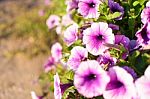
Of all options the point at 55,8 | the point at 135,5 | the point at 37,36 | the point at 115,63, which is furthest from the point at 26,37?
the point at 115,63

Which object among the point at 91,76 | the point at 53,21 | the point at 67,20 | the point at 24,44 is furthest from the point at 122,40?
the point at 24,44

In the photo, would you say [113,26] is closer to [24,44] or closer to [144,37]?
[144,37]

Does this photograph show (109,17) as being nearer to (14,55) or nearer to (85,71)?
(85,71)

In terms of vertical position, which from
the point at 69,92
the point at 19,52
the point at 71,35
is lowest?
the point at 19,52

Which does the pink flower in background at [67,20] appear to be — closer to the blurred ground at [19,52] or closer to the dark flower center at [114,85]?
the blurred ground at [19,52]

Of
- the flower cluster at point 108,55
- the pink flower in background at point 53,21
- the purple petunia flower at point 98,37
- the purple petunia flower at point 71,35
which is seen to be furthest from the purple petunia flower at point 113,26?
the pink flower in background at point 53,21

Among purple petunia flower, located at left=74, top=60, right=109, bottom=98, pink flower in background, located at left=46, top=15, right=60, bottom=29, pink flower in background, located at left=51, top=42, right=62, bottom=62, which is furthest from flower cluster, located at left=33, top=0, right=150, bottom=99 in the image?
pink flower in background, located at left=46, top=15, right=60, bottom=29

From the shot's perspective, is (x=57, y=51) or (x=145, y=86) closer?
(x=145, y=86)
